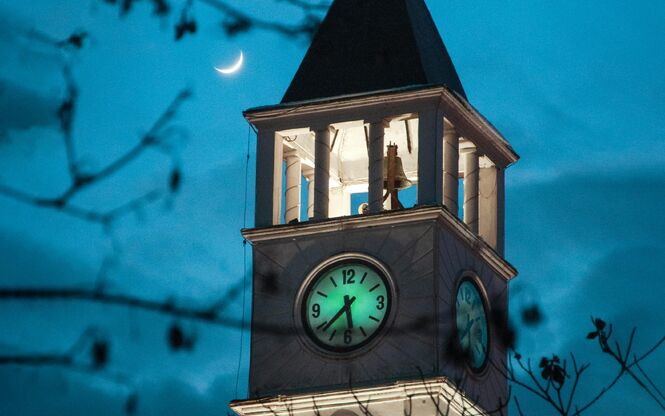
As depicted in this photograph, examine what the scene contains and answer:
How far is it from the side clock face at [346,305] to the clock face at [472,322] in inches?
59.7

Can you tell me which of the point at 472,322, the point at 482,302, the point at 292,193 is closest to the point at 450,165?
the point at 482,302

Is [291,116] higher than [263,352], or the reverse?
[291,116]

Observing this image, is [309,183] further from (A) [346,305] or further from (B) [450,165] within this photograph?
(A) [346,305]

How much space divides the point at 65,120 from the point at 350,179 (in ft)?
98.7

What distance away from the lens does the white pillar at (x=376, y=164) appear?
39438mm

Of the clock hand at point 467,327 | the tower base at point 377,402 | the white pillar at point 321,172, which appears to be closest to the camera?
the tower base at point 377,402

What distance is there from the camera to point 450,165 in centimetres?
4041

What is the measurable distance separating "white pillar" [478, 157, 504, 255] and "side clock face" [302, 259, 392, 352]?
3.57 m

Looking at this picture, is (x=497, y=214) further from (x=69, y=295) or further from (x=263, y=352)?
(x=69, y=295)

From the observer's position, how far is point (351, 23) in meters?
42.2

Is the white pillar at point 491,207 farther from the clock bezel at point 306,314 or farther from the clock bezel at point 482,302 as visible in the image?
the clock bezel at point 306,314

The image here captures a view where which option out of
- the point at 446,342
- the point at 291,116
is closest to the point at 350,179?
the point at 291,116

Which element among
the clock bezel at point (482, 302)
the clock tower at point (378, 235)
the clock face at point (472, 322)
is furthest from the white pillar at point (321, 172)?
the clock face at point (472, 322)

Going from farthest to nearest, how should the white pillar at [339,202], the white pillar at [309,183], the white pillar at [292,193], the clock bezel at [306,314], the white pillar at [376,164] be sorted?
the white pillar at [339,202] < the white pillar at [309,183] < the white pillar at [292,193] < the white pillar at [376,164] < the clock bezel at [306,314]
